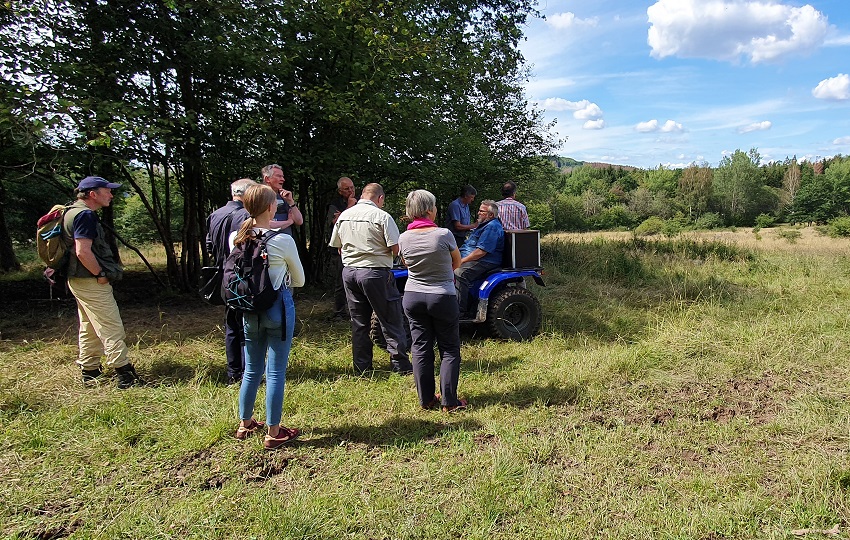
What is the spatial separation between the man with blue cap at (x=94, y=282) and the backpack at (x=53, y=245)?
39 millimetres

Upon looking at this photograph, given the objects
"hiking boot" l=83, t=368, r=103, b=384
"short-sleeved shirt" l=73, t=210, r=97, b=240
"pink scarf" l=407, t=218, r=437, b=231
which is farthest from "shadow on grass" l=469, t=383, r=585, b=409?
"short-sleeved shirt" l=73, t=210, r=97, b=240

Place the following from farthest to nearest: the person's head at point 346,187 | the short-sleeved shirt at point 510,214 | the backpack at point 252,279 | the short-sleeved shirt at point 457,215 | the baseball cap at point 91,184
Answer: the short-sleeved shirt at point 457,215 < the short-sleeved shirt at point 510,214 < the person's head at point 346,187 < the baseball cap at point 91,184 < the backpack at point 252,279

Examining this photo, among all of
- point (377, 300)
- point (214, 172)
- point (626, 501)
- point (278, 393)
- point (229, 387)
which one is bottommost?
point (626, 501)

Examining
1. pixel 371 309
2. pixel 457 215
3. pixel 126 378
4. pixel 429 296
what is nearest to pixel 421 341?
pixel 429 296

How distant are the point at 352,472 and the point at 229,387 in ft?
5.19

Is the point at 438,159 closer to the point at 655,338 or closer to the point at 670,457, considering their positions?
the point at 655,338

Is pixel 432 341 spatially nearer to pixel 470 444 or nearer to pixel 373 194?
pixel 470 444

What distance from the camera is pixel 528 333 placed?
5184 millimetres

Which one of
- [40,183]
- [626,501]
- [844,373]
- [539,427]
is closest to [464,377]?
[539,427]

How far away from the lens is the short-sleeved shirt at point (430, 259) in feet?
10.7

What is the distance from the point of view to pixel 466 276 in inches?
199

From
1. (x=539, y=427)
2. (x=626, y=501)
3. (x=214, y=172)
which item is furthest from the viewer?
(x=214, y=172)

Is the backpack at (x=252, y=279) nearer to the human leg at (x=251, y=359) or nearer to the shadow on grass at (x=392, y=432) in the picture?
the human leg at (x=251, y=359)

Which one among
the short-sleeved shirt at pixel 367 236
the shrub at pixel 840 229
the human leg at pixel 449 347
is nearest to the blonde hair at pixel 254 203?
the short-sleeved shirt at pixel 367 236
